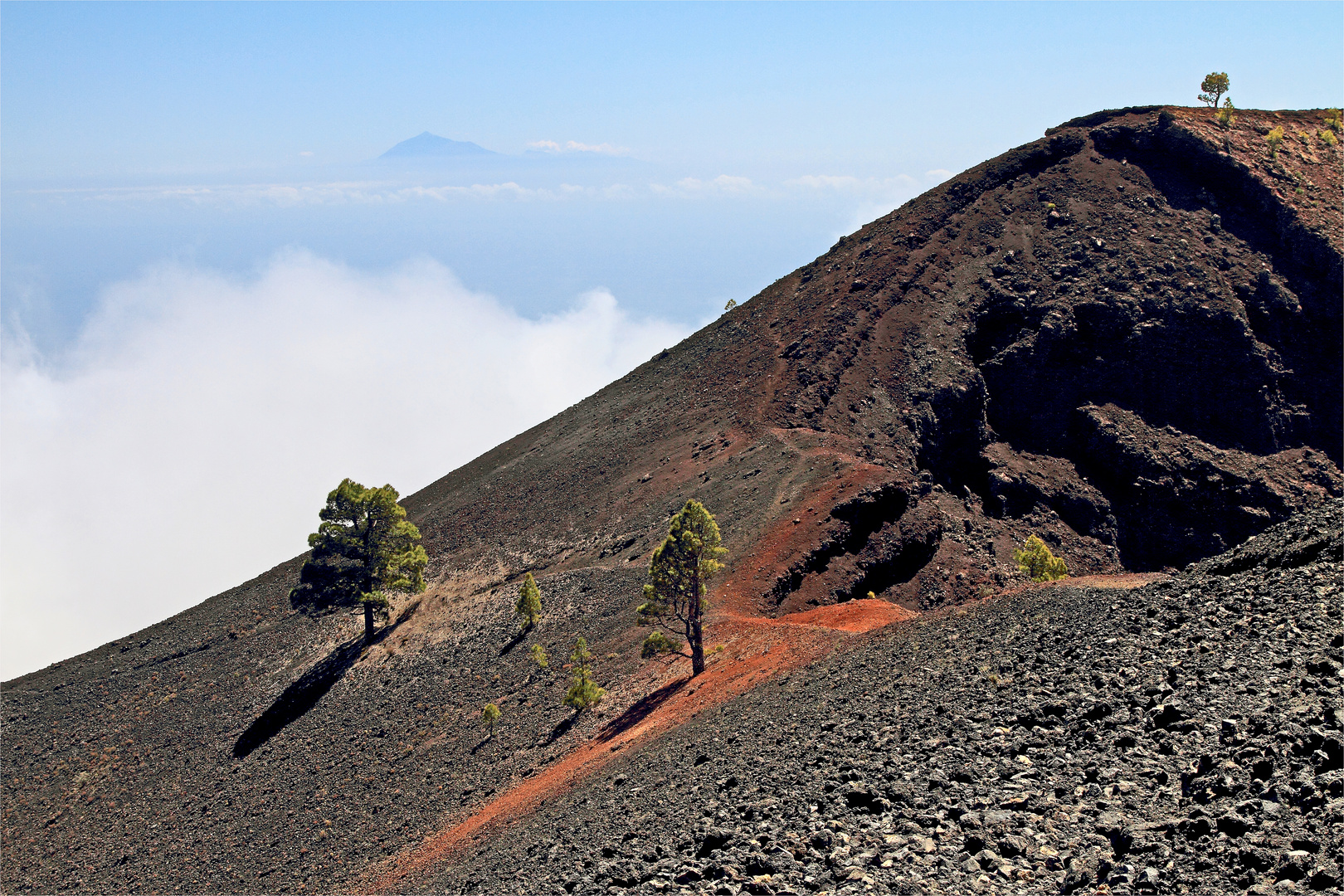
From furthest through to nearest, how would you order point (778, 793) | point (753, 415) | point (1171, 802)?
point (753, 415)
point (778, 793)
point (1171, 802)

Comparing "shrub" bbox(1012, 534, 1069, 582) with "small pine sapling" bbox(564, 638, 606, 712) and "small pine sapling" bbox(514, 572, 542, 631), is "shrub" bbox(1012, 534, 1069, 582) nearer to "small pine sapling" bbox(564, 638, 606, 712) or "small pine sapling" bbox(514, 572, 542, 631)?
"small pine sapling" bbox(564, 638, 606, 712)

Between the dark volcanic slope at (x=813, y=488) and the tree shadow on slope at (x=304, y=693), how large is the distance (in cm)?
24

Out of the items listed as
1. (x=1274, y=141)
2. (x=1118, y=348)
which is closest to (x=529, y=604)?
(x=1118, y=348)

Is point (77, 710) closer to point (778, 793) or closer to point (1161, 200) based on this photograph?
point (778, 793)

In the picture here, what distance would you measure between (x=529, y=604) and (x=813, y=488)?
15.6 m

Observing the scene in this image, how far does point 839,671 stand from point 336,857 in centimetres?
1918

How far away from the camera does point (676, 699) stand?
30.9 meters

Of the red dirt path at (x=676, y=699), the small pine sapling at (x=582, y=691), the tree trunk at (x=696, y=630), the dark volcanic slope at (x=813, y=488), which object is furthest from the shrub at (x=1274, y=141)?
the small pine sapling at (x=582, y=691)

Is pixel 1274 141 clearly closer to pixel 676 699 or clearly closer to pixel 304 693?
pixel 676 699

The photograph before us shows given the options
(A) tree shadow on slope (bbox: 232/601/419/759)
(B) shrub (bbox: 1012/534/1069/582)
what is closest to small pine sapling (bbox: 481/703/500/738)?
(A) tree shadow on slope (bbox: 232/601/419/759)

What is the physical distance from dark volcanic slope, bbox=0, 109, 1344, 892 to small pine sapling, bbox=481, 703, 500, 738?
2.55 feet

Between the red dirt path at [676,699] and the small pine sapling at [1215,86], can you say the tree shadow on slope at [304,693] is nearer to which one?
the red dirt path at [676,699]

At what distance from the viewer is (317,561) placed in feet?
171

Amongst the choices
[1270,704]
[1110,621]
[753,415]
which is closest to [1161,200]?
[753,415]
